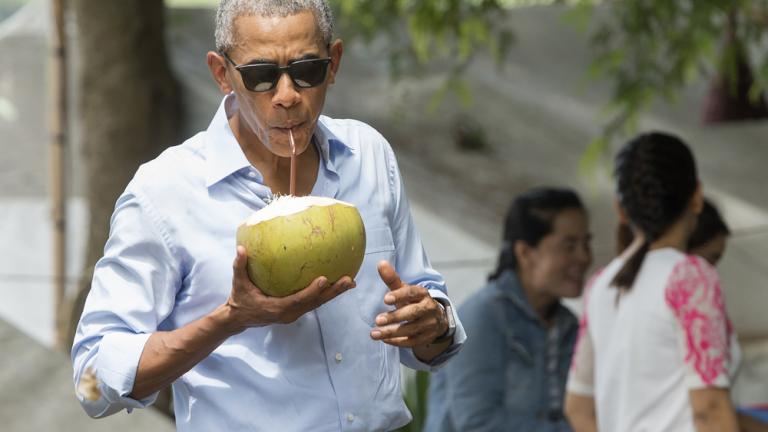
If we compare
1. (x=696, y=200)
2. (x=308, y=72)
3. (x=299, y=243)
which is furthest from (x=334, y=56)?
(x=696, y=200)

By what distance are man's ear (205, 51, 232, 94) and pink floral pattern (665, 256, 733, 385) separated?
1422mm

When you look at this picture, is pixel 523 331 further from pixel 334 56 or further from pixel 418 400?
pixel 334 56

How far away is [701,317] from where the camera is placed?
291cm

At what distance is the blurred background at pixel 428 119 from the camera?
16.6 feet

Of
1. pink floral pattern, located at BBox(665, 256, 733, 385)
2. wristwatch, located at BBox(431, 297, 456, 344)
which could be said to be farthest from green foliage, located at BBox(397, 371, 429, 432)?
wristwatch, located at BBox(431, 297, 456, 344)

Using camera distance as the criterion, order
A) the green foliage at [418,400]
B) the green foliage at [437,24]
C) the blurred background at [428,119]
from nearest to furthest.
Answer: the green foliage at [437,24], the blurred background at [428,119], the green foliage at [418,400]

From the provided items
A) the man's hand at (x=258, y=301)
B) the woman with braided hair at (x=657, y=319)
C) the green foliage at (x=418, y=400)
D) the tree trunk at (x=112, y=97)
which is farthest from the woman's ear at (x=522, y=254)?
the tree trunk at (x=112, y=97)

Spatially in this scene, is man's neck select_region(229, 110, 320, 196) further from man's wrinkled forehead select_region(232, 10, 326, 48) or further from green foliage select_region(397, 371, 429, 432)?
green foliage select_region(397, 371, 429, 432)

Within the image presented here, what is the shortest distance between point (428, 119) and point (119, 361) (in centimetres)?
662

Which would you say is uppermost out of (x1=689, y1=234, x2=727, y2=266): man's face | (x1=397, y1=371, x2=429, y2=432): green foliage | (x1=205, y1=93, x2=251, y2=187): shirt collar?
(x1=205, y1=93, x2=251, y2=187): shirt collar

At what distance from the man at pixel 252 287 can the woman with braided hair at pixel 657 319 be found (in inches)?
42.8

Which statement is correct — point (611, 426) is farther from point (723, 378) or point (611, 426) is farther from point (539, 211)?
point (539, 211)

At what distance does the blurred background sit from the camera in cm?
507

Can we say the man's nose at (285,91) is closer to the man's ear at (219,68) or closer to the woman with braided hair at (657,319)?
the man's ear at (219,68)
